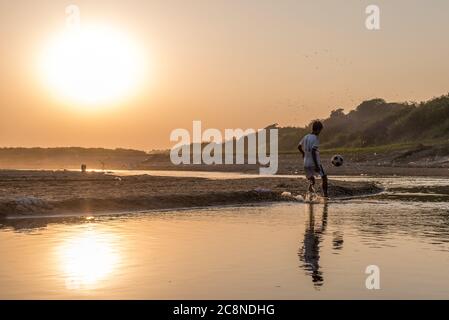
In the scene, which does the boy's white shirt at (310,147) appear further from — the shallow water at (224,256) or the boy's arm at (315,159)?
the shallow water at (224,256)

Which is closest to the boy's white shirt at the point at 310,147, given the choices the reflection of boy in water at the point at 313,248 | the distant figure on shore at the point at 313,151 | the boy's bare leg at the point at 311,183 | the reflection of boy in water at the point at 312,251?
the distant figure on shore at the point at 313,151

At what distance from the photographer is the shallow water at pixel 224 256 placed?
8250 mm

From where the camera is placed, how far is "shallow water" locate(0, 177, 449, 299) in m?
8.25

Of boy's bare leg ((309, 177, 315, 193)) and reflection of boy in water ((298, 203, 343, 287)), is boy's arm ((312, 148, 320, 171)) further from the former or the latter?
reflection of boy in water ((298, 203, 343, 287))

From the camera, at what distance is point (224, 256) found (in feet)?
35.2

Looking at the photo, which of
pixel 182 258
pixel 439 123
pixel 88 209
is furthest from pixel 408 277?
pixel 439 123

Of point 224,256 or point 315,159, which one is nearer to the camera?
point 224,256

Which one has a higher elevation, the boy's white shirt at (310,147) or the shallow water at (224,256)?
the boy's white shirt at (310,147)

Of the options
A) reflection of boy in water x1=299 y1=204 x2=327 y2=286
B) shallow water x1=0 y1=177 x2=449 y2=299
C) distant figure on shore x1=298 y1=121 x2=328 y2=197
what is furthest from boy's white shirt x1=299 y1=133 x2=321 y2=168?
reflection of boy in water x1=299 y1=204 x2=327 y2=286

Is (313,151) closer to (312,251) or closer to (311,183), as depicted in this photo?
(311,183)

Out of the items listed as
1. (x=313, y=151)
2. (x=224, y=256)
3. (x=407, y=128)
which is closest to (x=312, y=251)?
(x=224, y=256)

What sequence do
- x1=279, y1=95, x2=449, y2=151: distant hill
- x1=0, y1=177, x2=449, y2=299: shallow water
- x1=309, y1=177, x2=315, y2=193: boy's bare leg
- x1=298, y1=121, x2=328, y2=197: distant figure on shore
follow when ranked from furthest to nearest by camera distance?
1. x1=279, y1=95, x2=449, y2=151: distant hill
2. x1=309, y1=177, x2=315, y2=193: boy's bare leg
3. x1=298, y1=121, x2=328, y2=197: distant figure on shore
4. x1=0, y1=177, x2=449, y2=299: shallow water

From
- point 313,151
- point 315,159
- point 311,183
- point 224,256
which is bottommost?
point 224,256
